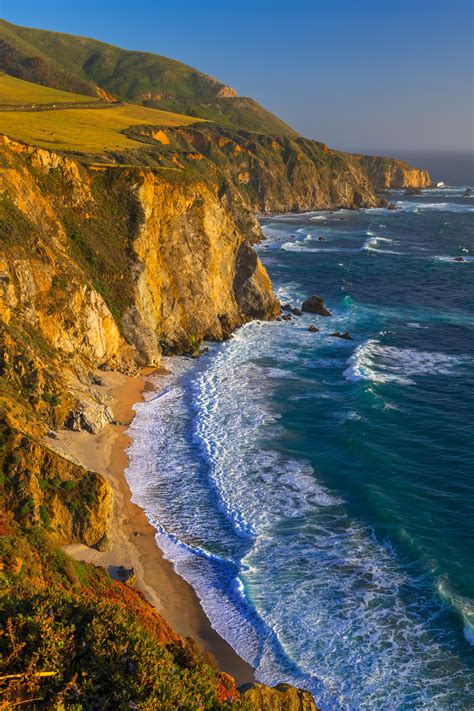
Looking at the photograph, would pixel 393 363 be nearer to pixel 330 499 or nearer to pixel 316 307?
pixel 316 307

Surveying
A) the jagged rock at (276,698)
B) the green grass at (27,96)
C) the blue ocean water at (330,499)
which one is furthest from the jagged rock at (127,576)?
the green grass at (27,96)

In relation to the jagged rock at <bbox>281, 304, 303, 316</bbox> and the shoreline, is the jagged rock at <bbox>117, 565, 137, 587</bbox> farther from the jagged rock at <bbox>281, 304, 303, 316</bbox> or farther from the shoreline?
the jagged rock at <bbox>281, 304, 303, 316</bbox>

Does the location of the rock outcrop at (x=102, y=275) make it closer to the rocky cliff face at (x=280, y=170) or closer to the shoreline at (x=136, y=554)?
the shoreline at (x=136, y=554)

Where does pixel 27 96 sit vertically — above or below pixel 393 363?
above

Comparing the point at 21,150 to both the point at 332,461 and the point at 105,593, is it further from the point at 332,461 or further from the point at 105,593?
the point at 105,593

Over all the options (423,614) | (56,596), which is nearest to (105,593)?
(56,596)

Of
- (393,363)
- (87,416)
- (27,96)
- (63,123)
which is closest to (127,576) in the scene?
(87,416)
